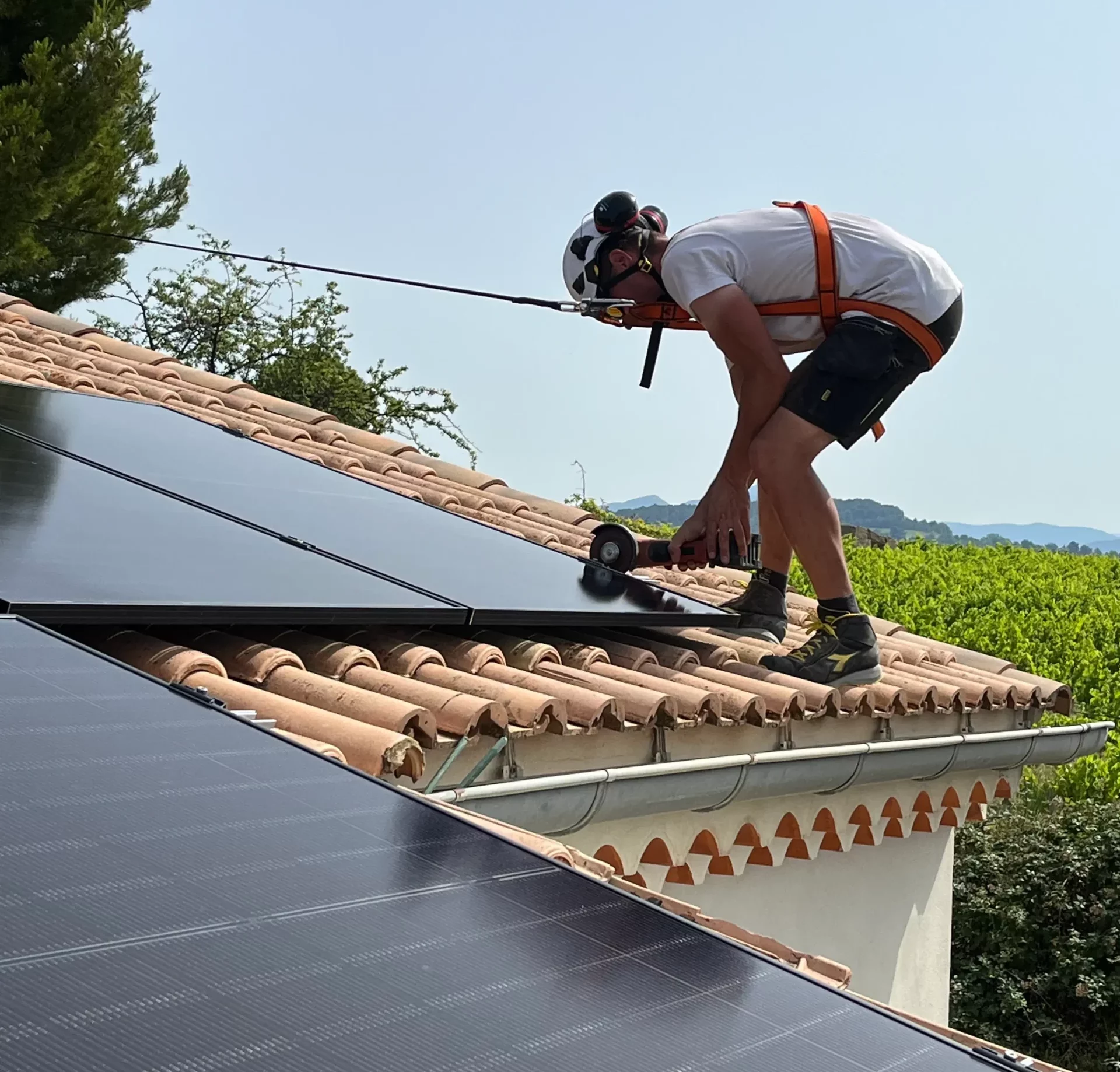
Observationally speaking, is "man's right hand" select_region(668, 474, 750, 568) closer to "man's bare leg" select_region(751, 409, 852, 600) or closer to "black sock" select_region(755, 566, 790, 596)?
"man's bare leg" select_region(751, 409, 852, 600)

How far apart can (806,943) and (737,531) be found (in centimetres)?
211

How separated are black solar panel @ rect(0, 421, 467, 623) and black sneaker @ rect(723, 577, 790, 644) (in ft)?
6.67

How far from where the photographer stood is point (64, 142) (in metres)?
22.3

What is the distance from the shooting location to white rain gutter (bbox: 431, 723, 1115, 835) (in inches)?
140

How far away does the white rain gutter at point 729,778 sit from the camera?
355cm

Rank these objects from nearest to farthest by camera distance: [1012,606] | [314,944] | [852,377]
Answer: [314,944], [852,377], [1012,606]

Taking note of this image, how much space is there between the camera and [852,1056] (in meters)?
1.62

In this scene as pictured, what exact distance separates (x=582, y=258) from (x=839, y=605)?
66.3 inches

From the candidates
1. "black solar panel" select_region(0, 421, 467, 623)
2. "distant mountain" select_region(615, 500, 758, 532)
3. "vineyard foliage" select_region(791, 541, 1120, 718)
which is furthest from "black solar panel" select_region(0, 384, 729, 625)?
"distant mountain" select_region(615, 500, 758, 532)

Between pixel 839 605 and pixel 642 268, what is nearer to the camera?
pixel 642 268

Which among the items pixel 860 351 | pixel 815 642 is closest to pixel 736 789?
pixel 815 642

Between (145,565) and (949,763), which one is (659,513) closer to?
(949,763)

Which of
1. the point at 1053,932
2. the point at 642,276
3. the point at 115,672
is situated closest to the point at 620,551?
the point at 642,276

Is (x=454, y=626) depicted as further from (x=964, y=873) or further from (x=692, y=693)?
(x=964, y=873)
